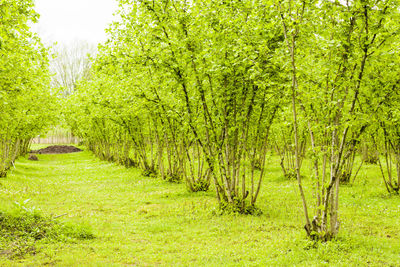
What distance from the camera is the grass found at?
29.8 feet

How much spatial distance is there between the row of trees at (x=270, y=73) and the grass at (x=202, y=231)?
1059 millimetres

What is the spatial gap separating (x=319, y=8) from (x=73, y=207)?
1375cm

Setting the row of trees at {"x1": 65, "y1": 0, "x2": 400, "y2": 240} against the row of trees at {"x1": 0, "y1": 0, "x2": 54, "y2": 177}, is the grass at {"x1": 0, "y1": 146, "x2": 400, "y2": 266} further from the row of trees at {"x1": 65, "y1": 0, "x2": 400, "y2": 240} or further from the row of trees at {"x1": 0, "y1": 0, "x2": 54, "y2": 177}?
the row of trees at {"x1": 0, "y1": 0, "x2": 54, "y2": 177}

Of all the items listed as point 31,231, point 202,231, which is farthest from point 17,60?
point 202,231

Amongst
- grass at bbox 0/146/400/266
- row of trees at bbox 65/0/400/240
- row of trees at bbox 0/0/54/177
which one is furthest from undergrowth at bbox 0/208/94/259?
row of trees at bbox 65/0/400/240

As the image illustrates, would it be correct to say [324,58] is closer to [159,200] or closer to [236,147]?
[236,147]

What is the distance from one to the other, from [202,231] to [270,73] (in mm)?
6262

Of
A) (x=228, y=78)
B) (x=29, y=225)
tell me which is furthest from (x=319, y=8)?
(x=29, y=225)

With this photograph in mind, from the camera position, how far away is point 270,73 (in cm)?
1231

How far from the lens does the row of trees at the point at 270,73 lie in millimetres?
8945

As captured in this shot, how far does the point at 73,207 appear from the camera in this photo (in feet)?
53.7

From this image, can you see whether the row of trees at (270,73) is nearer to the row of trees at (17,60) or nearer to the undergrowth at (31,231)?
the row of trees at (17,60)

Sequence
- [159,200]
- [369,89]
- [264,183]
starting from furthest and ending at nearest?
[264,183] → [159,200] → [369,89]

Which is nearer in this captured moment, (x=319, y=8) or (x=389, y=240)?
(x=319, y=8)
